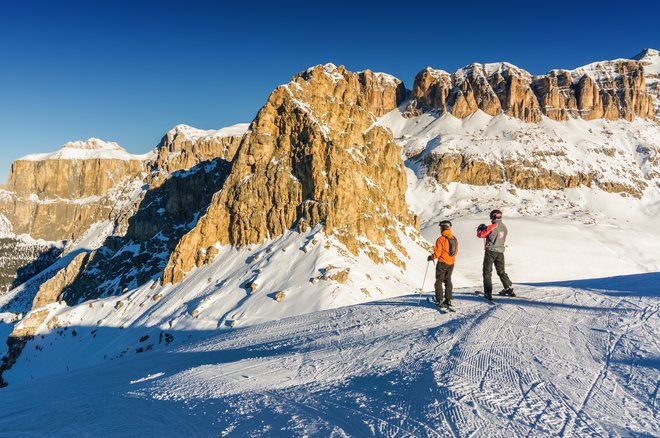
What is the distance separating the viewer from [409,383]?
19.0ft

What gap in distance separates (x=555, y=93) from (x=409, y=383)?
159891 millimetres

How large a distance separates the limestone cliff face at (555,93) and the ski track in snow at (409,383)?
145989 millimetres

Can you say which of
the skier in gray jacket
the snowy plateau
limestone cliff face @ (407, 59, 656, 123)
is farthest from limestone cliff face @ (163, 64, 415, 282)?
limestone cliff face @ (407, 59, 656, 123)

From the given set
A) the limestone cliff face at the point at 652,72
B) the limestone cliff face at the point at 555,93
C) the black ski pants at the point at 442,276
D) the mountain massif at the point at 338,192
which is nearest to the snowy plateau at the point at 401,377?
the black ski pants at the point at 442,276

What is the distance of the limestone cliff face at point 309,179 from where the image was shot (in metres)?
46.6

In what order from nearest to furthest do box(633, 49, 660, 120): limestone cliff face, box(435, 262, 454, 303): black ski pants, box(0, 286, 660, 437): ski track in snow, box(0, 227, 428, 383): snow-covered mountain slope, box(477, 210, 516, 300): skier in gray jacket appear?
box(0, 286, 660, 437): ski track in snow
box(435, 262, 454, 303): black ski pants
box(477, 210, 516, 300): skier in gray jacket
box(0, 227, 428, 383): snow-covered mountain slope
box(633, 49, 660, 120): limestone cliff face

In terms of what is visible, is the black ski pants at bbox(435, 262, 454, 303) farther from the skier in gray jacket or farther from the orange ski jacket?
the skier in gray jacket

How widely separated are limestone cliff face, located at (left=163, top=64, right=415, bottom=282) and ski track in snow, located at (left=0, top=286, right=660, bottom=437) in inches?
1326

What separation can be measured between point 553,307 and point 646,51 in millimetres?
207837

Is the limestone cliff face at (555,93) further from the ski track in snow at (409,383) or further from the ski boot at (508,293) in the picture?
the ski track in snow at (409,383)

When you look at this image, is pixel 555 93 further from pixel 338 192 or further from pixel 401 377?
pixel 401 377

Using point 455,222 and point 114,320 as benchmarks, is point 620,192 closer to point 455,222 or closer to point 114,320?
point 455,222

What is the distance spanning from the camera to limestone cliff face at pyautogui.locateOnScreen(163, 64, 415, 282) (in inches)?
1836

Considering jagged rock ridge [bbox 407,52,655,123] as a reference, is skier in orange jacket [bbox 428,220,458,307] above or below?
below
